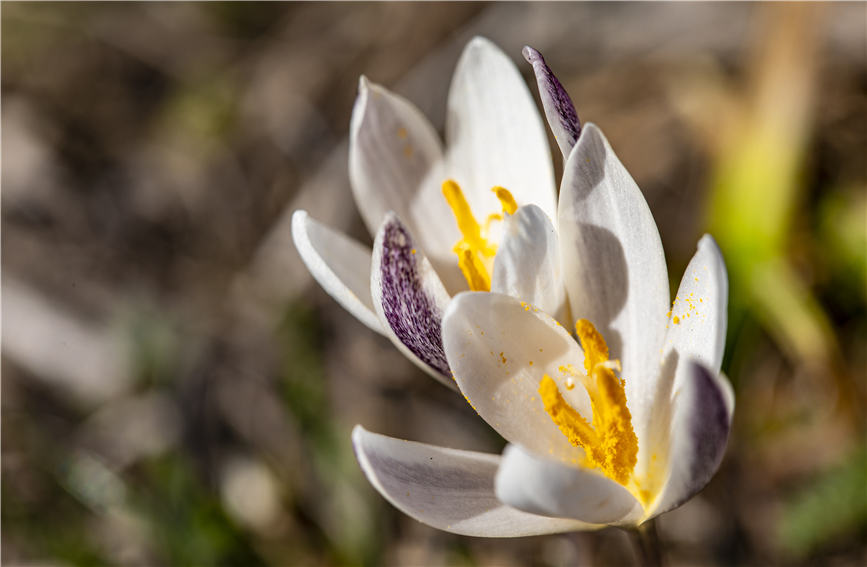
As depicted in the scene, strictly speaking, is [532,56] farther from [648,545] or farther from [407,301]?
[648,545]

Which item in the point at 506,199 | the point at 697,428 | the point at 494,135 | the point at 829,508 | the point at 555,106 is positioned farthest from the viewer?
the point at 829,508

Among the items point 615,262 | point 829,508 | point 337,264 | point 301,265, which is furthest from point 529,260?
point 301,265

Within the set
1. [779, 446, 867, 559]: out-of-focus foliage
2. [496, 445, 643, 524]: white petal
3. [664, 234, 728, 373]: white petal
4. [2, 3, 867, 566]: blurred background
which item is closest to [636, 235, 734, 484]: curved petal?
[664, 234, 728, 373]: white petal

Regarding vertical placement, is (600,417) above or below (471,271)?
below

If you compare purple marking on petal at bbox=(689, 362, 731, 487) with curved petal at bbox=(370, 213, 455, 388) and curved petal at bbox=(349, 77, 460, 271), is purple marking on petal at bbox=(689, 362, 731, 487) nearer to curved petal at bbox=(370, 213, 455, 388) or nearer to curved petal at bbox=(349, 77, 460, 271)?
curved petal at bbox=(370, 213, 455, 388)

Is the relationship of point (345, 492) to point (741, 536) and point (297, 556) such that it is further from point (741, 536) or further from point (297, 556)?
point (741, 536)

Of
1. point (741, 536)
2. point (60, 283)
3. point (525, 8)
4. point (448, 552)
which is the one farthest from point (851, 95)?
point (60, 283)
